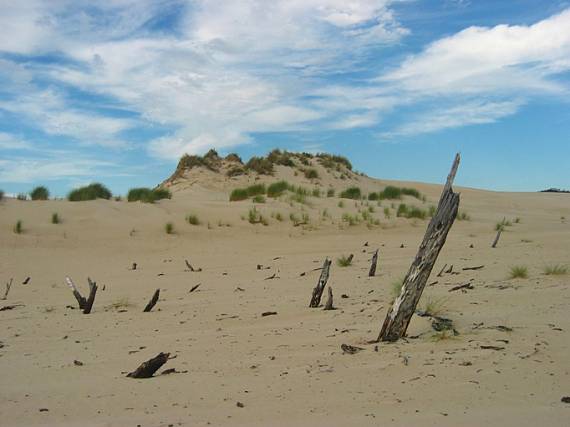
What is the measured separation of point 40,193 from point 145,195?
297 cm

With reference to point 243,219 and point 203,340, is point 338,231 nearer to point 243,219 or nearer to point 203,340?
point 243,219

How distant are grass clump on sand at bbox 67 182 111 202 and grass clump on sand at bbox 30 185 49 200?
2.05 feet

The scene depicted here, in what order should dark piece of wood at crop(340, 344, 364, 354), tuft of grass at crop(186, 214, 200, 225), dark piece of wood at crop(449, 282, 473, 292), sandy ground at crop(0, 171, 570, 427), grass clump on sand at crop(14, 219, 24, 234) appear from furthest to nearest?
tuft of grass at crop(186, 214, 200, 225) → grass clump on sand at crop(14, 219, 24, 234) → dark piece of wood at crop(449, 282, 473, 292) → dark piece of wood at crop(340, 344, 364, 354) → sandy ground at crop(0, 171, 570, 427)

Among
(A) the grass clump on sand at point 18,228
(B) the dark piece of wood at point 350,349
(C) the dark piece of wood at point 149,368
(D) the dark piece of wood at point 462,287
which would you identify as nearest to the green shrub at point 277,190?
(A) the grass clump on sand at point 18,228

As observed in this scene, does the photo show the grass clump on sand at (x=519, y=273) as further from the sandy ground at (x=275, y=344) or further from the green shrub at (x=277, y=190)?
the green shrub at (x=277, y=190)

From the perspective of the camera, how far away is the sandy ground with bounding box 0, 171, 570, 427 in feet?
11.7

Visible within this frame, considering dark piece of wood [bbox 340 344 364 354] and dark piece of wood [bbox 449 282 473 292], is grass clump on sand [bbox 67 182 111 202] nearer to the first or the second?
dark piece of wood [bbox 449 282 473 292]

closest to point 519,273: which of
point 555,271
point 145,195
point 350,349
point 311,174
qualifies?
point 555,271

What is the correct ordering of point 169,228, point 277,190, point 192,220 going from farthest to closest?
point 277,190 → point 192,220 → point 169,228

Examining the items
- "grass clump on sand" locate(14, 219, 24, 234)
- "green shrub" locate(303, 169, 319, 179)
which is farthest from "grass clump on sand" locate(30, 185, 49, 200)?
"green shrub" locate(303, 169, 319, 179)

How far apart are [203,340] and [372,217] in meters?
11.0

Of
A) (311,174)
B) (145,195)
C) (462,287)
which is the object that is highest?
(311,174)

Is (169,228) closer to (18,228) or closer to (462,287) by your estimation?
(18,228)

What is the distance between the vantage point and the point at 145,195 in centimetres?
1734
